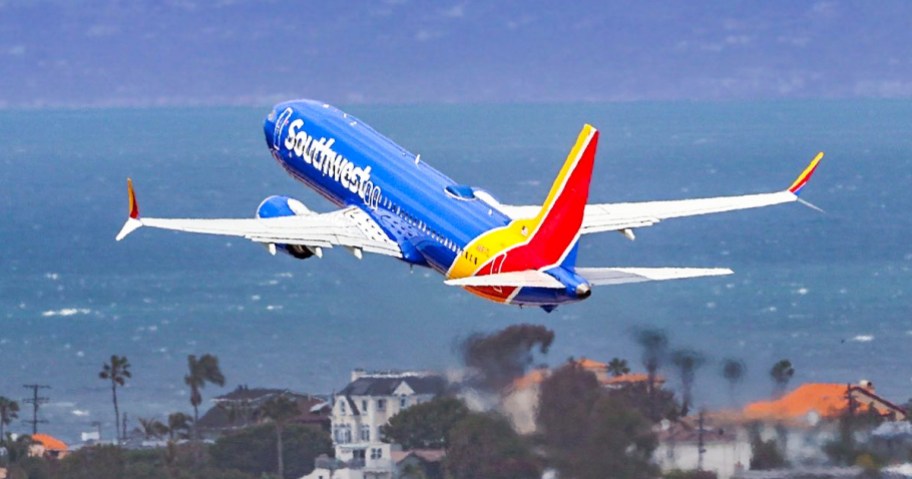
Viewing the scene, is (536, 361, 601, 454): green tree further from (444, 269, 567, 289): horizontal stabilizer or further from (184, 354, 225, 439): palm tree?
(184, 354, 225, 439): palm tree

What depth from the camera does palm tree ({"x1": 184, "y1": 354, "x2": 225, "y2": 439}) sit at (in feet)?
454

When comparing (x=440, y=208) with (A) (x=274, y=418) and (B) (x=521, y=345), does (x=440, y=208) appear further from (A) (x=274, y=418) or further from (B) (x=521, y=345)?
(A) (x=274, y=418)

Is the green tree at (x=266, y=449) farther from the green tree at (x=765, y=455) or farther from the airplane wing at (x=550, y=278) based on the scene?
the airplane wing at (x=550, y=278)

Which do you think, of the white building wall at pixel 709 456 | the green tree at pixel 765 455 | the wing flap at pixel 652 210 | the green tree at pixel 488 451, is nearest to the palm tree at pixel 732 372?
the white building wall at pixel 709 456

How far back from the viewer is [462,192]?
10881 centimetres

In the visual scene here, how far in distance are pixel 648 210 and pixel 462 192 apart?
7880mm

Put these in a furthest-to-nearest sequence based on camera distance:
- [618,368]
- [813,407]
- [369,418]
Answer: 1. [369,418]
2. [618,368]
3. [813,407]

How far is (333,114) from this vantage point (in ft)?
408

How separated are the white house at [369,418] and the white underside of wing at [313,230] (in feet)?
22.5

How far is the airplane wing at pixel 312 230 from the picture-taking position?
357ft

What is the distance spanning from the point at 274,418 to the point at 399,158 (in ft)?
61.7

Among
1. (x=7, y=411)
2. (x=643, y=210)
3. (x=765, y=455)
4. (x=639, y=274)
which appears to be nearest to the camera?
(x=639, y=274)

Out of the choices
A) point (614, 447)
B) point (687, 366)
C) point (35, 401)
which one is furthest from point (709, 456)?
point (35, 401)

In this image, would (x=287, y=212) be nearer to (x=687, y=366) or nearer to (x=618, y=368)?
(x=618, y=368)
